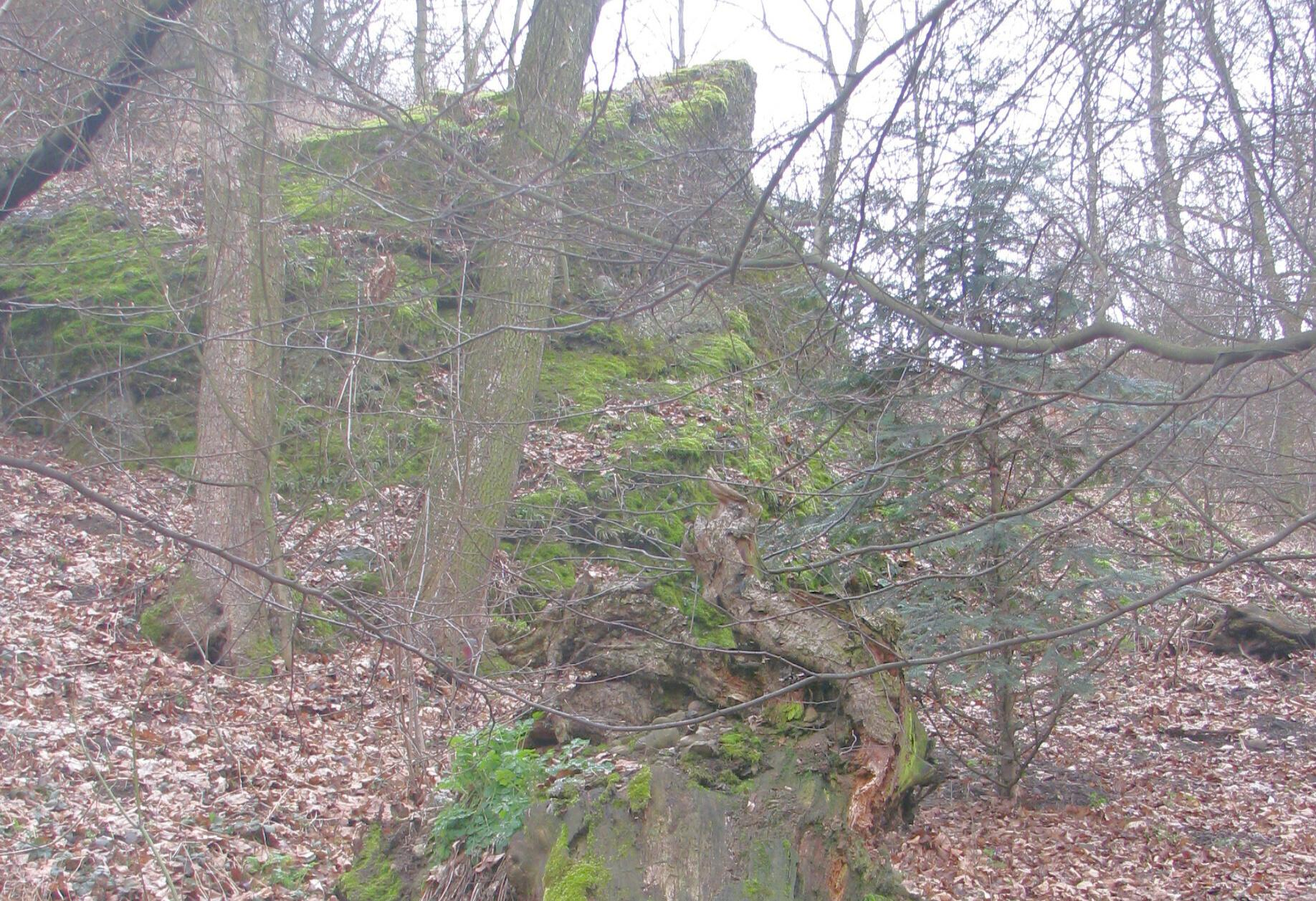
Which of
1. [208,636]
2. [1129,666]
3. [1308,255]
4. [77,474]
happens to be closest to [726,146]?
[1308,255]

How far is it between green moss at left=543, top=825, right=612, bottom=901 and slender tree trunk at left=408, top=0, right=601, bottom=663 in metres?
1.08

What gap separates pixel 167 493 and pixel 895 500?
602cm

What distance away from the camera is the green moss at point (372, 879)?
361 cm

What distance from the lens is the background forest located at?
11.7ft

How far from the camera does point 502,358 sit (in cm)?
731

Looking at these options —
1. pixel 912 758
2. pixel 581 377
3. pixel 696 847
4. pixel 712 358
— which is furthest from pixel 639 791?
pixel 581 377

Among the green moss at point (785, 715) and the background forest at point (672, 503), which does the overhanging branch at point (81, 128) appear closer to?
the background forest at point (672, 503)

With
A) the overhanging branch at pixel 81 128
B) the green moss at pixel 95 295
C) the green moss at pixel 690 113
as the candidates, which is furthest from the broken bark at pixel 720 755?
the green moss at pixel 95 295

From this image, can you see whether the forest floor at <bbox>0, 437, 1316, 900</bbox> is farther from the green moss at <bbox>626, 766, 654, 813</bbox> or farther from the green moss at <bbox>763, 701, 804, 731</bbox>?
the green moss at <bbox>763, 701, 804, 731</bbox>

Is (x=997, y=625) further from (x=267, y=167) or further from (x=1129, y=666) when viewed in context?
(x=267, y=167)

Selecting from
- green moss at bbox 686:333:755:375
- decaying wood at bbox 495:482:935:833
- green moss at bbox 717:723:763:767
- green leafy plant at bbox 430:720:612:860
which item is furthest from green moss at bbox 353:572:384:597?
green moss at bbox 717:723:763:767

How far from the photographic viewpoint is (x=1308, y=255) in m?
3.79

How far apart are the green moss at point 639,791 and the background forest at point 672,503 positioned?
0.01 metres

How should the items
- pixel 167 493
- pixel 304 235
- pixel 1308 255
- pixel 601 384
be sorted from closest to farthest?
pixel 1308 255 < pixel 167 493 < pixel 304 235 < pixel 601 384
